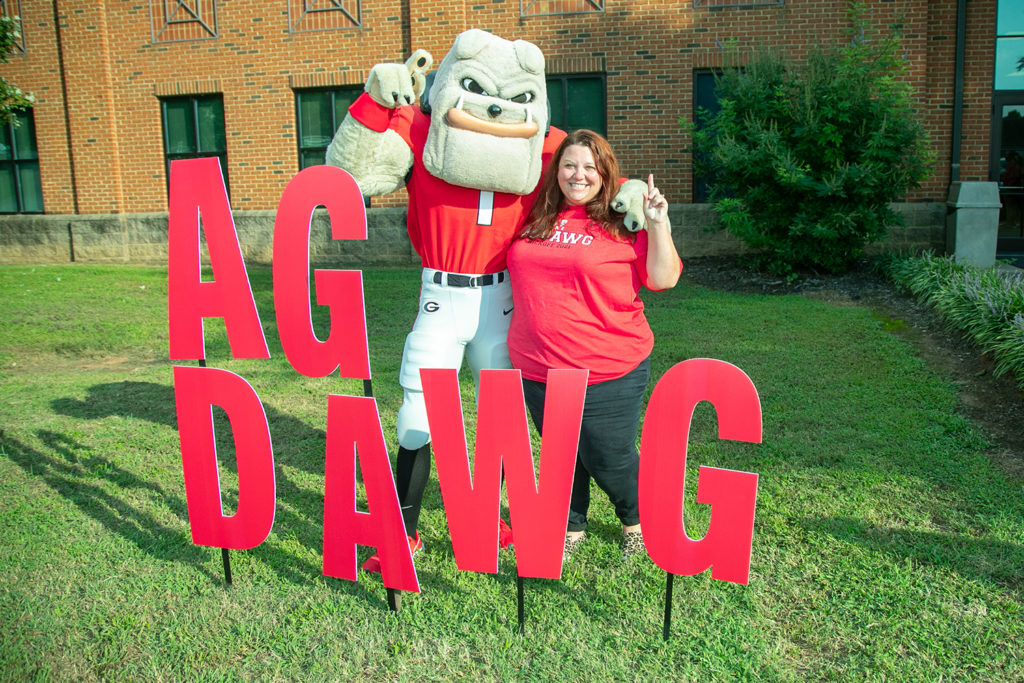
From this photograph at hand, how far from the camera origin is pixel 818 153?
8781mm

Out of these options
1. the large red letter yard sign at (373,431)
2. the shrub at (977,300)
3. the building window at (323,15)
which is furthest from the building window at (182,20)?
the large red letter yard sign at (373,431)

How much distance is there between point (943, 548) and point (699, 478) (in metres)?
1.44

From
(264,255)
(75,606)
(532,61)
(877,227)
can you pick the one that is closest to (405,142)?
(532,61)

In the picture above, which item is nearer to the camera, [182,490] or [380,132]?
[380,132]

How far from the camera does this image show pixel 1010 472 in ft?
12.8

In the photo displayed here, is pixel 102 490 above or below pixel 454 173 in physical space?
below

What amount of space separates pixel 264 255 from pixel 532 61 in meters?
10.4

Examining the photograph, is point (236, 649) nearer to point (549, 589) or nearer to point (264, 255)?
point (549, 589)

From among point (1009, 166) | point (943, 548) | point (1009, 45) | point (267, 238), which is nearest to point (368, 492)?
point (943, 548)

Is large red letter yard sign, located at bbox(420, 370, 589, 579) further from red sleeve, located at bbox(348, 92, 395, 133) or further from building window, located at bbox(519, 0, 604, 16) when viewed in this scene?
building window, located at bbox(519, 0, 604, 16)

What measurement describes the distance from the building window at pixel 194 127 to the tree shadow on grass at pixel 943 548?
11687mm

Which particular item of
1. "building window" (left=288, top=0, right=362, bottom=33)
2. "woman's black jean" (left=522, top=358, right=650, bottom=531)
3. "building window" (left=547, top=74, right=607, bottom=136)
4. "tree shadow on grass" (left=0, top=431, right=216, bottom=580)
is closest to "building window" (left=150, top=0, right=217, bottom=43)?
"building window" (left=288, top=0, right=362, bottom=33)

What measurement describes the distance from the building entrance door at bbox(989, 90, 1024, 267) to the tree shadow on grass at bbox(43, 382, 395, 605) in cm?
1032

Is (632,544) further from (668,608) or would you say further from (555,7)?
(555,7)
